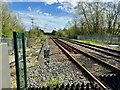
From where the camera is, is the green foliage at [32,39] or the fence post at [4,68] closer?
the fence post at [4,68]

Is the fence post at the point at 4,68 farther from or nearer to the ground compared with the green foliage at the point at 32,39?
farther from the ground

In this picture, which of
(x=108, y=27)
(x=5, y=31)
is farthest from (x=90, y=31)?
(x=5, y=31)

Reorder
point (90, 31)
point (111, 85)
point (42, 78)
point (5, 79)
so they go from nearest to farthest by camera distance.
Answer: point (5, 79)
point (111, 85)
point (42, 78)
point (90, 31)

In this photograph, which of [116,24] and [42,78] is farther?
[116,24]

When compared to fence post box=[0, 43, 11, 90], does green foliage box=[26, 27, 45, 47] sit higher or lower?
lower

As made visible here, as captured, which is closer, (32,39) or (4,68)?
(4,68)

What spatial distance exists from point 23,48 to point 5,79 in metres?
2.03

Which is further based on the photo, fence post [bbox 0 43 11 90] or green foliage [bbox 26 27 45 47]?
green foliage [bbox 26 27 45 47]

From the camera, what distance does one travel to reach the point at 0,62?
5.02 m

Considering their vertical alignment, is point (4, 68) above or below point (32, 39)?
above

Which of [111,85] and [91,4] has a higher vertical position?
[91,4]

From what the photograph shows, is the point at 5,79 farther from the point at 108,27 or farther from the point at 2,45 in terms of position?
the point at 108,27

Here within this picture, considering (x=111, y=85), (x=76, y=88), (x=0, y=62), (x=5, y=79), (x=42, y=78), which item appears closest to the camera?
(x=0, y=62)

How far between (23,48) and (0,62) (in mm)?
2315
